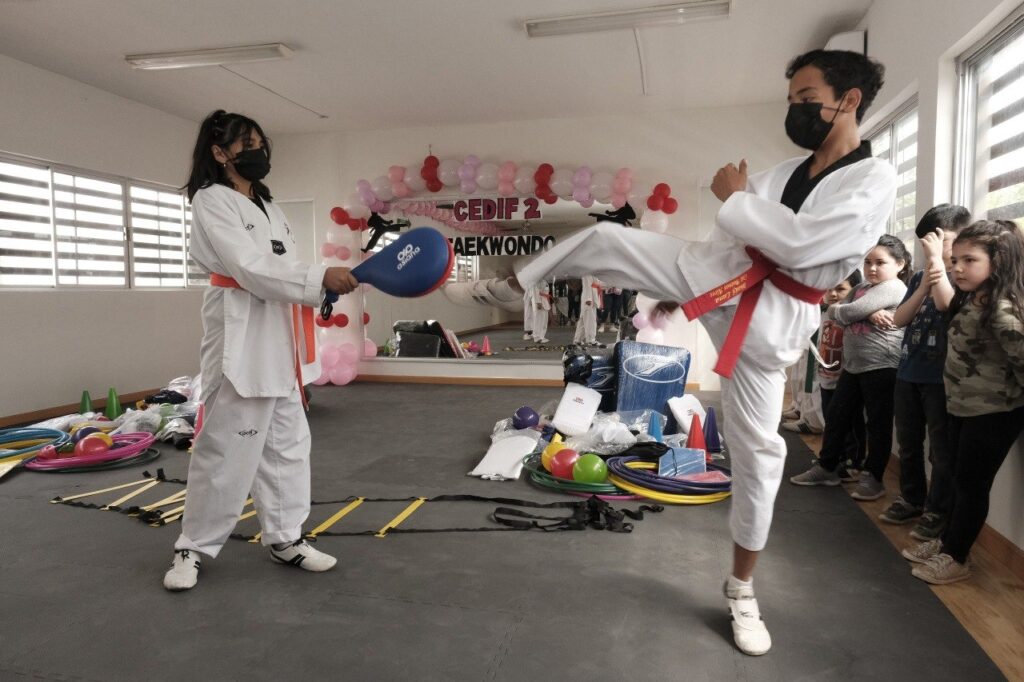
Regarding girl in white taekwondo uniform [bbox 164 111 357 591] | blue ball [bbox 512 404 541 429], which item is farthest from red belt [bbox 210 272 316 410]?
blue ball [bbox 512 404 541 429]

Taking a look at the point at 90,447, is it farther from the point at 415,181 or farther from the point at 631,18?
the point at 631,18

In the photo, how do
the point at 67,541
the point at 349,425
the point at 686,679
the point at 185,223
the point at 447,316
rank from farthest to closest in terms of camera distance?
the point at 447,316 < the point at 185,223 < the point at 349,425 < the point at 67,541 < the point at 686,679

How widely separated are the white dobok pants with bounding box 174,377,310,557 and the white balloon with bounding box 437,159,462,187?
A: 509 cm

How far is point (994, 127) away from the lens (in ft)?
9.52

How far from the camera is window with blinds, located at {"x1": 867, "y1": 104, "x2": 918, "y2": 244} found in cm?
393

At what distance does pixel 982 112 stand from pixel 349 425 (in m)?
4.57

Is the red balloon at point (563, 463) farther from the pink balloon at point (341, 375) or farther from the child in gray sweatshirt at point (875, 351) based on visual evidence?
the pink balloon at point (341, 375)

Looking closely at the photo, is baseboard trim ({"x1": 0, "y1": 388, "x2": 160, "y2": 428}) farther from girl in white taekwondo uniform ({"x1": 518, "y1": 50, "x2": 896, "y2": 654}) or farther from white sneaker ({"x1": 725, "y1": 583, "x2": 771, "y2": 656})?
white sneaker ({"x1": 725, "y1": 583, "x2": 771, "y2": 656})

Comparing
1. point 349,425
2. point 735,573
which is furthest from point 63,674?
point 349,425

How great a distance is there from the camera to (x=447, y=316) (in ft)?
26.2

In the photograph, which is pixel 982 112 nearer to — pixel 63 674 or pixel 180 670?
pixel 180 670

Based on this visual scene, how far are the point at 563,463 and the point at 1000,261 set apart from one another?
6.97ft

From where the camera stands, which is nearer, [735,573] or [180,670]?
[180,670]

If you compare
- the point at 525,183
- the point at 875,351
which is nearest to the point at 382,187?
the point at 525,183
